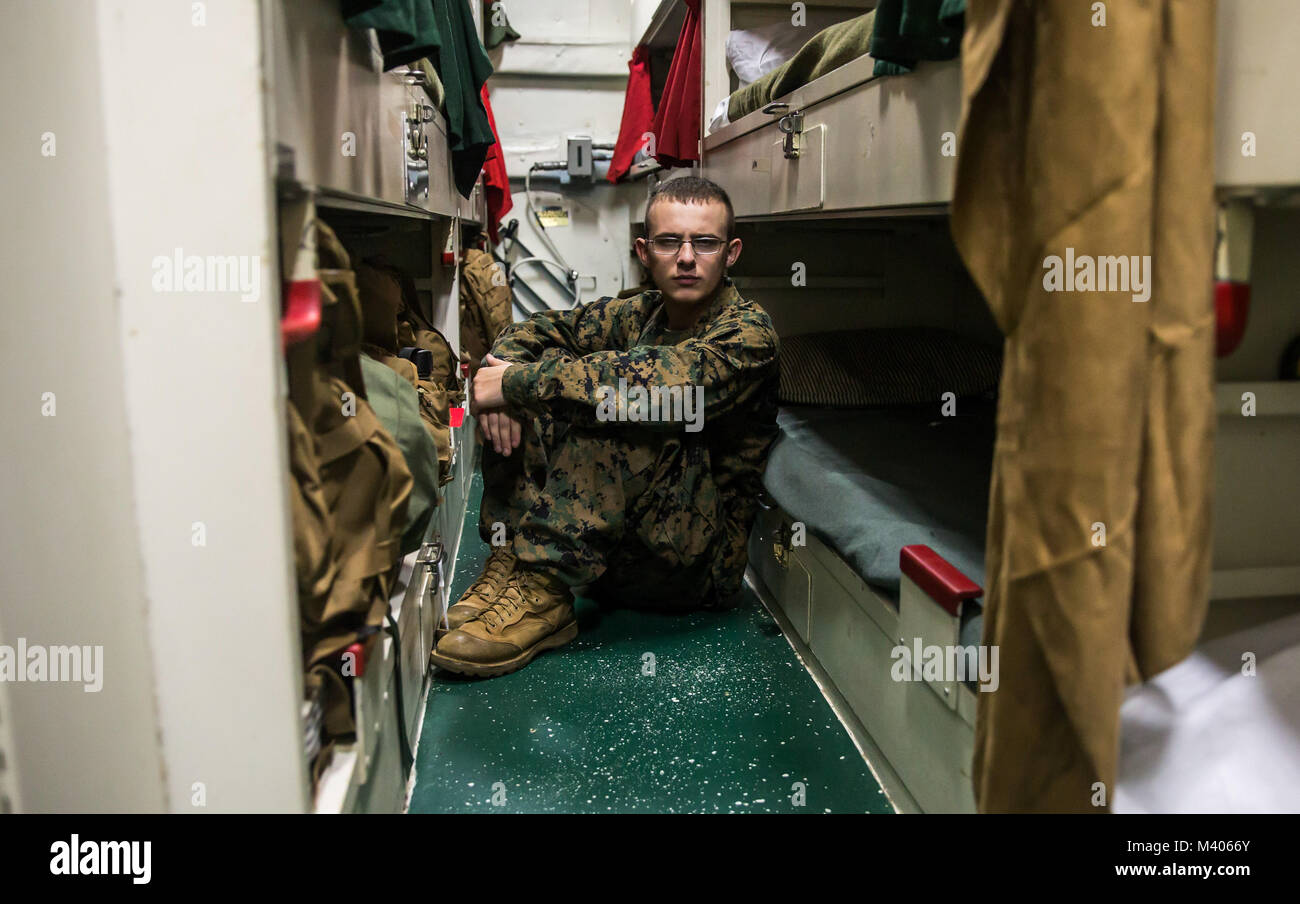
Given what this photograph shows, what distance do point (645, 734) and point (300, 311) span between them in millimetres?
967

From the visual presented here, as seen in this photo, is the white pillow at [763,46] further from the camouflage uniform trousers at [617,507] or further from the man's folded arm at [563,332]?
the camouflage uniform trousers at [617,507]

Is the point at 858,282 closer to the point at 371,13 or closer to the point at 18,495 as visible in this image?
the point at 371,13

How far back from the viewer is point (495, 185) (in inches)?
136

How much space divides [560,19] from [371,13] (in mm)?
3080

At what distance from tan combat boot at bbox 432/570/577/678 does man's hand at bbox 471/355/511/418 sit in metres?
0.36

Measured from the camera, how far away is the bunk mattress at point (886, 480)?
54.6 inches

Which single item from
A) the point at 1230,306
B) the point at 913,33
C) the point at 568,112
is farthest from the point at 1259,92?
the point at 568,112

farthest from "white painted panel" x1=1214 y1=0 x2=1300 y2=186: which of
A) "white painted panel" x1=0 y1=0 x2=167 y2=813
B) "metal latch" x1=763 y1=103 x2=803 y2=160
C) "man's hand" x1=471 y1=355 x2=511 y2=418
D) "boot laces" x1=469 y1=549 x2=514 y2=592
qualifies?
"boot laces" x1=469 y1=549 x2=514 y2=592

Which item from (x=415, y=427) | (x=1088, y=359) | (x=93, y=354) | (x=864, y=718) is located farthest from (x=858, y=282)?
(x=93, y=354)

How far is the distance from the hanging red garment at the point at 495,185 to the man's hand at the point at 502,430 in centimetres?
178

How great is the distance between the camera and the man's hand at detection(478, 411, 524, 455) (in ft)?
6.13

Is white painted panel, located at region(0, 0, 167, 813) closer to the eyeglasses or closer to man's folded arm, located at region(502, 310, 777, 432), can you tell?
man's folded arm, located at region(502, 310, 777, 432)

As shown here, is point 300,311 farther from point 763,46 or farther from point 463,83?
point 763,46

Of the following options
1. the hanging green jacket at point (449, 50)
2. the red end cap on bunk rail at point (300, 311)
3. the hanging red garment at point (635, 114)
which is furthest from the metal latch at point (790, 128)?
the hanging red garment at point (635, 114)
